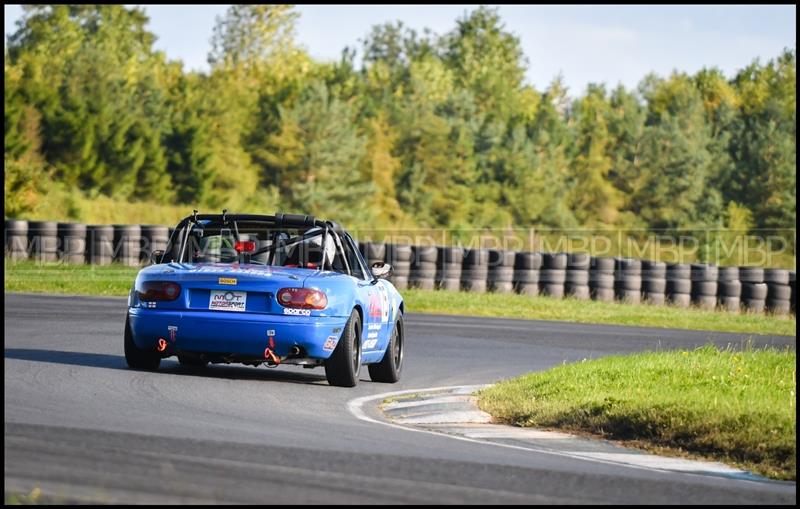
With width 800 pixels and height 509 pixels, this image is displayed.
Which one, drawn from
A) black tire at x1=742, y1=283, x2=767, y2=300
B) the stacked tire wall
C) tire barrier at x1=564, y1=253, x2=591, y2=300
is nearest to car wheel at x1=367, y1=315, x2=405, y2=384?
the stacked tire wall

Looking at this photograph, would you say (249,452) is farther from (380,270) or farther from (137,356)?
(380,270)

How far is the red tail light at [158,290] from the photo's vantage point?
11.7m

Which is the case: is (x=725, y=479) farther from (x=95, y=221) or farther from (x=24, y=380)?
(x=95, y=221)

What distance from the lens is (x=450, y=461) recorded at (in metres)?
7.59

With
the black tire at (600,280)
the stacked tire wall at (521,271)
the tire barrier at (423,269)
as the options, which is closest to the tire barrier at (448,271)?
the stacked tire wall at (521,271)

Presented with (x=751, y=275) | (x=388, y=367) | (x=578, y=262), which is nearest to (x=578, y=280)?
(x=578, y=262)

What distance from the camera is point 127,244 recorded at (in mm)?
30578

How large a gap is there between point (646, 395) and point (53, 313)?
1108 cm

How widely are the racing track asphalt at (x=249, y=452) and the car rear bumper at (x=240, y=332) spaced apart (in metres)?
0.33

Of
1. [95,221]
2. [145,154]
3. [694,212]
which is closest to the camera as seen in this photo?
[95,221]

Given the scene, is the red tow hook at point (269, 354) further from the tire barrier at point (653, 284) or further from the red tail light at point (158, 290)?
the tire barrier at point (653, 284)

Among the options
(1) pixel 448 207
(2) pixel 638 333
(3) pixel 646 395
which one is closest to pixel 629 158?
(1) pixel 448 207

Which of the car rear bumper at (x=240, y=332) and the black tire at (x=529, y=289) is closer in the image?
the car rear bumper at (x=240, y=332)

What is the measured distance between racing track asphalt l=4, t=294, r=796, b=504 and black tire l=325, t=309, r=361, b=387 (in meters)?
0.13
